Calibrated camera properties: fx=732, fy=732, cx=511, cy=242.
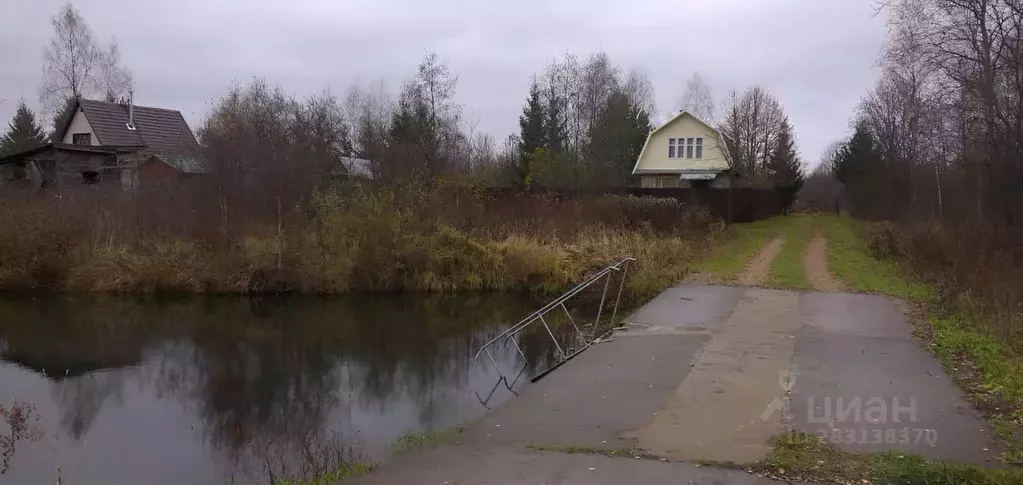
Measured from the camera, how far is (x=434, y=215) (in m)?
23.9

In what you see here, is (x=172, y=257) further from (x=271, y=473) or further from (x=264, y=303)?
(x=271, y=473)

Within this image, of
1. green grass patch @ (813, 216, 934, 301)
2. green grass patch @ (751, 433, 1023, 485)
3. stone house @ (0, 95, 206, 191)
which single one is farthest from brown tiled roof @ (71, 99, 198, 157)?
green grass patch @ (751, 433, 1023, 485)

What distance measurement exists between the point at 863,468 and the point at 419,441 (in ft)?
14.6

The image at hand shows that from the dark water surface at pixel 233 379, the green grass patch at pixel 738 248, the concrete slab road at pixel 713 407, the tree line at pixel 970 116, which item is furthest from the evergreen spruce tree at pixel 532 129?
the concrete slab road at pixel 713 407

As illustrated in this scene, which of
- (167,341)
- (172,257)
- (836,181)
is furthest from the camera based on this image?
(836,181)

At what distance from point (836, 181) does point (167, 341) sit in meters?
63.7

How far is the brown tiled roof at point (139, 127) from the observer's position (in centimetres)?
3672

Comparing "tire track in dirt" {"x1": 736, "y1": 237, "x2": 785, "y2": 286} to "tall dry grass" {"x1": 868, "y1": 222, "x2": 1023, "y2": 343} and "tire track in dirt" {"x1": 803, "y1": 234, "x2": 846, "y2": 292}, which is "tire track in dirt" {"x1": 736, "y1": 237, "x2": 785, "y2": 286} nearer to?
"tire track in dirt" {"x1": 803, "y1": 234, "x2": 846, "y2": 292}

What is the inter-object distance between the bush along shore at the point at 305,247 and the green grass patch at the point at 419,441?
1276 cm

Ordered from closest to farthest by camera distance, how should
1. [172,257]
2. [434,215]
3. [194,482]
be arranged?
[194,482] < [172,257] < [434,215]

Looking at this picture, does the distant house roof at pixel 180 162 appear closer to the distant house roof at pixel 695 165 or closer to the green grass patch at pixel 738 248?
the green grass patch at pixel 738 248

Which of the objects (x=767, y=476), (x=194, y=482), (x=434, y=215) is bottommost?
(x=194, y=482)

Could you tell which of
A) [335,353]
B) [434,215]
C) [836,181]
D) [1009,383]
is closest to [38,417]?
[335,353]

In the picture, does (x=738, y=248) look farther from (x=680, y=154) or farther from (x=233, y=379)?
(x=680, y=154)
